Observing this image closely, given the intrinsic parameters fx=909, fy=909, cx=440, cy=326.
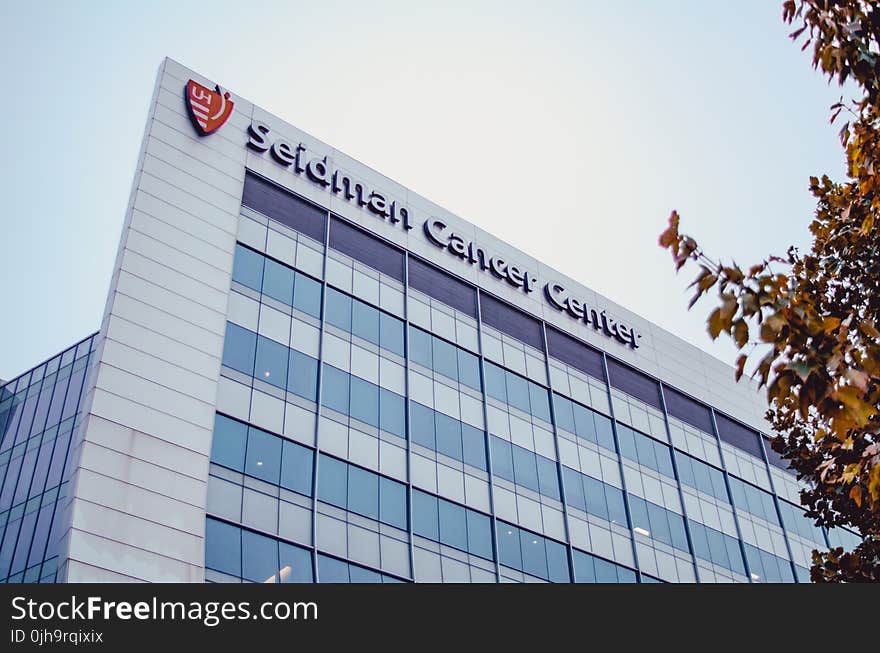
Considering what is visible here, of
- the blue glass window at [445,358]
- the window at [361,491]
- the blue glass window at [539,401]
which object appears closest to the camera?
the window at [361,491]

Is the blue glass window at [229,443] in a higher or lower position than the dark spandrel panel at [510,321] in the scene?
lower

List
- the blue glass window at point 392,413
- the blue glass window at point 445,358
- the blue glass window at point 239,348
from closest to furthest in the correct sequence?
the blue glass window at point 239,348 < the blue glass window at point 392,413 < the blue glass window at point 445,358

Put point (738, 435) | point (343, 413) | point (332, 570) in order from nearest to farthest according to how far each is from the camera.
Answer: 1. point (332, 570)
2. point (343, 413)
3. point (738, 435)

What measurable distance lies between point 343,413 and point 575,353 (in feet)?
49.1

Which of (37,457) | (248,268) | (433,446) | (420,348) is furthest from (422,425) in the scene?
(37,457)

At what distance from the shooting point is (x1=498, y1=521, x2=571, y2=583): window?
32188 millimetres

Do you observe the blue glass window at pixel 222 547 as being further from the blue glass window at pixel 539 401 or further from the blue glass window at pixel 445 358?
the blue glass window at pixel 539 401

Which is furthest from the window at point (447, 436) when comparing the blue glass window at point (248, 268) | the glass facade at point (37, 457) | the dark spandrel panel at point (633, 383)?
the glass facade at point (37, 457)

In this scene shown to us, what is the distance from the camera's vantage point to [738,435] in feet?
156

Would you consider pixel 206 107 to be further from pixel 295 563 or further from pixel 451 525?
pixel 451 525

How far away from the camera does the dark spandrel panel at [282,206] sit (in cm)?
3434

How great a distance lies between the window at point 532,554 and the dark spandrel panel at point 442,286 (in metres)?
10.0
